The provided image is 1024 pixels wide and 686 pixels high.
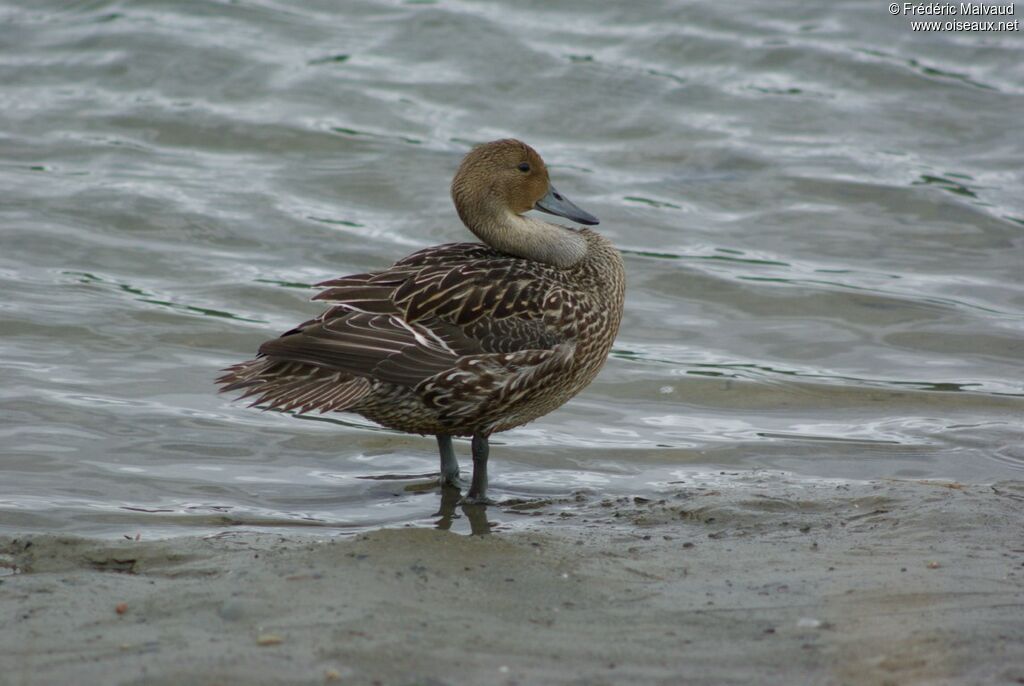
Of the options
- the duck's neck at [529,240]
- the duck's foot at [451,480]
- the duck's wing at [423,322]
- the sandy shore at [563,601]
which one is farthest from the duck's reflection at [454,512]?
the duck's neck at [529,240]

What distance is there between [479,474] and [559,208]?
1578 mm

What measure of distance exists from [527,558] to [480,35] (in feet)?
34.1

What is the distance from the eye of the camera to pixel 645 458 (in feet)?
23.7

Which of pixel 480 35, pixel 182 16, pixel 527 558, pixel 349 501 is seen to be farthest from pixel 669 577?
pixel 182 16

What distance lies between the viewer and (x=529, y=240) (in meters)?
6.72

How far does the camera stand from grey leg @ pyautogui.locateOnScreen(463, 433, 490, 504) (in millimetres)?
6434

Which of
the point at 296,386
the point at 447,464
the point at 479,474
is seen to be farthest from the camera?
the point at 447,464

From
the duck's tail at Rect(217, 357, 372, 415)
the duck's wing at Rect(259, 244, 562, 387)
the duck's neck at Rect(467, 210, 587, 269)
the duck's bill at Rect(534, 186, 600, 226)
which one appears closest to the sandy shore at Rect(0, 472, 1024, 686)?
the duck's tail at Rect(217, 357, 372, 415)

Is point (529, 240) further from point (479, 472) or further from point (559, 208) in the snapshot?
point (479, 472)

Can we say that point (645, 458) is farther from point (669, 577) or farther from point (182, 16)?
point (182, 16)

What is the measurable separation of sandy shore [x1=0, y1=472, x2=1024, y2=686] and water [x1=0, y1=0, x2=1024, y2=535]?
2.89 feet

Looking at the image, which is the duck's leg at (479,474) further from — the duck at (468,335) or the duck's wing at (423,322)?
the duck's wing at (423,322)

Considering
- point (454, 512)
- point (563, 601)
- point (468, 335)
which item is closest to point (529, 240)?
point (468, 335)

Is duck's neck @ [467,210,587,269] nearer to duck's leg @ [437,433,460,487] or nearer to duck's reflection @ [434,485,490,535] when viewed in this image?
duck's leg @ [437,433,460,487]
